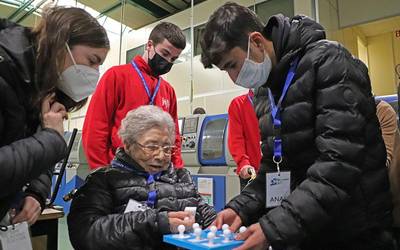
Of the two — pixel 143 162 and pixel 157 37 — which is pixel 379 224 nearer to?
pixel 143 162

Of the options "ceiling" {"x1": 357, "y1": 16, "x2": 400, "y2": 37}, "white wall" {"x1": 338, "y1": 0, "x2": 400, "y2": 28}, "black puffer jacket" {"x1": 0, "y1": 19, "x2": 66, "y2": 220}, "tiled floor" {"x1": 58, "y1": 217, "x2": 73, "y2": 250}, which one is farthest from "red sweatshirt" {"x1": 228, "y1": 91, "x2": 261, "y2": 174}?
"ceiling" {"x1": 357, "y1": 16, "x2": 400, "y2": 37}

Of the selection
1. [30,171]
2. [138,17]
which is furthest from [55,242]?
[138,17]

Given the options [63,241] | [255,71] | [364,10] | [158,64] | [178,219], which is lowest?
[63,241]

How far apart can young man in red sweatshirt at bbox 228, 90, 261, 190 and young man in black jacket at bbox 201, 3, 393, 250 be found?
4.19 feet

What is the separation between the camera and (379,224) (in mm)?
947

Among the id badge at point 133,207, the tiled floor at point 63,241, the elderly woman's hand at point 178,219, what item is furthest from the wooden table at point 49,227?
the tiled floor at point 63,241

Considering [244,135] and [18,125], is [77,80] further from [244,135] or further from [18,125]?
[244,135]

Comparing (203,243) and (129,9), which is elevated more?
(129,9)

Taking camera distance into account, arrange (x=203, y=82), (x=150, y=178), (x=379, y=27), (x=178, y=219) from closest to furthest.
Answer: (x=178, y=219) < (x=150, y=178) < (x=379, y=27) < (x=203, y=82)

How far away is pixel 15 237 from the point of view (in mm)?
1059

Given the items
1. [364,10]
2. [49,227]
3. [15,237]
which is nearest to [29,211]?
[15,237]

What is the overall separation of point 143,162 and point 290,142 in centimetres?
74

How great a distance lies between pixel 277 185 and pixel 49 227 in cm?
127

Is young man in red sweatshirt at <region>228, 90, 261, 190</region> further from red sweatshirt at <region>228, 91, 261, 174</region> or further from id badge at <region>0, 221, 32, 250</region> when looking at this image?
id badge at <region>0, 221, 32, 250</region>
